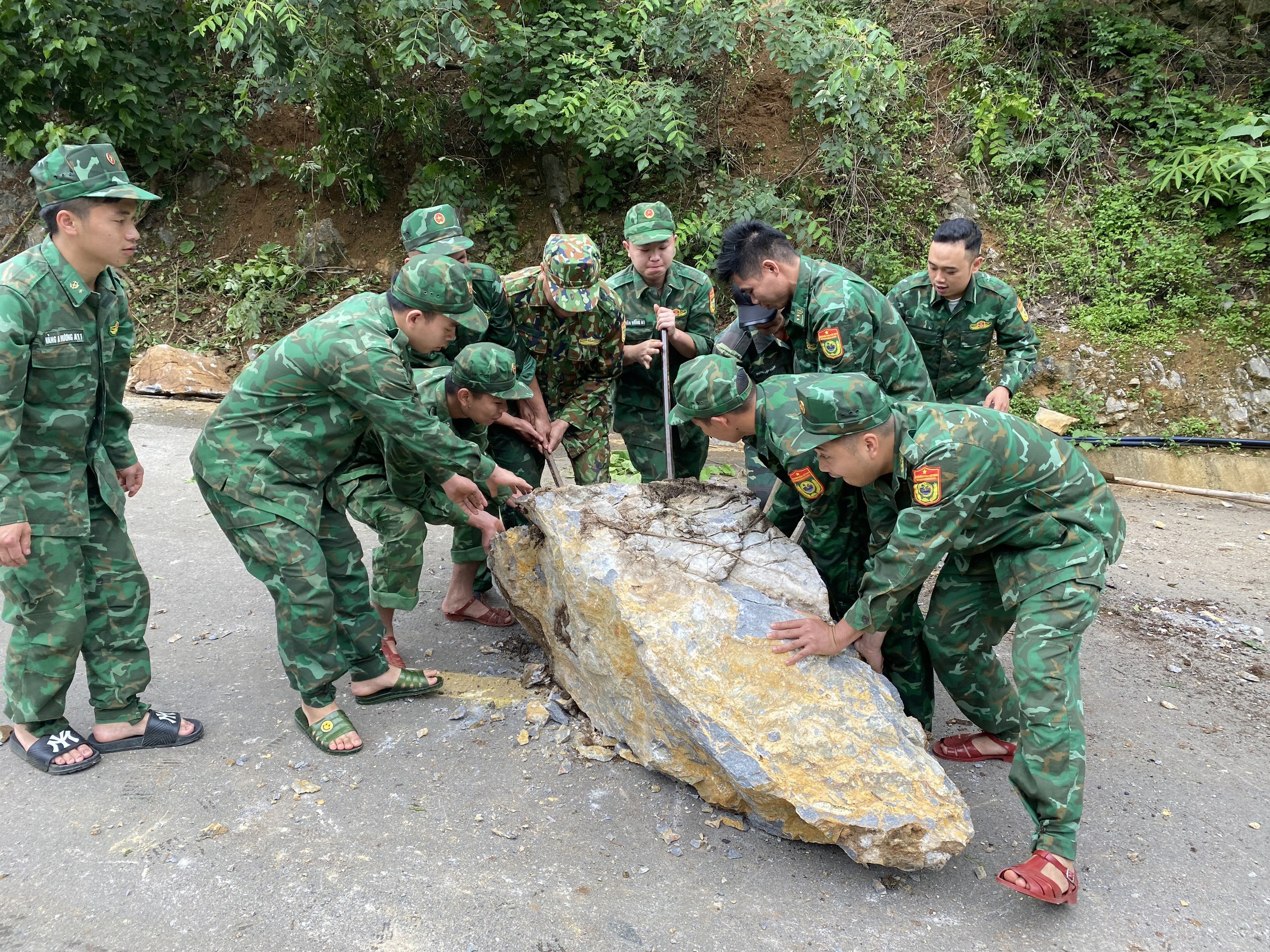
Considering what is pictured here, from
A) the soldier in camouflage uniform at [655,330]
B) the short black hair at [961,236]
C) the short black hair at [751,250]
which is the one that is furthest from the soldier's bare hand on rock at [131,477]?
the short black hair at [961,236]

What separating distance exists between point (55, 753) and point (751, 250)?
3211 mm

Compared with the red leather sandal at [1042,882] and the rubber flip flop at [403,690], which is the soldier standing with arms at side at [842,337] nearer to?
the red leather sandal at [1042,882]

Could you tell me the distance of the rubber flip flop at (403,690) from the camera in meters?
3.58

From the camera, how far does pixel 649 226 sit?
4.58 m

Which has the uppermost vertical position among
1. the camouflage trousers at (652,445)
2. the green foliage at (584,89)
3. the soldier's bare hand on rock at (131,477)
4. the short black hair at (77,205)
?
the green foliage at (584,89)

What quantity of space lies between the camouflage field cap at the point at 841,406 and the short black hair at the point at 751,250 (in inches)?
46.1

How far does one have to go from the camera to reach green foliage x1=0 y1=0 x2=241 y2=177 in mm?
8578

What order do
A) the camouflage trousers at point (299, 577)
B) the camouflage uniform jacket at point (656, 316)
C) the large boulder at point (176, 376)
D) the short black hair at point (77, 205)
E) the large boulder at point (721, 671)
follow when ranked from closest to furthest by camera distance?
the large boulder at point (721, 671) < the short black hair at point (77, 205) < the camouflage trousers at point (299, 577) < the camouflage uniform jacket at point (656, 316) < the large boulder at point (176, 376)

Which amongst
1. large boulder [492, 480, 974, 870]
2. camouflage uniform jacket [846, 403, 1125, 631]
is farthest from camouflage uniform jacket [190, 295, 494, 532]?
camouflage uniform jacket [846, 403, 1125, 631]

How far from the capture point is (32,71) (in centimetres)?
874

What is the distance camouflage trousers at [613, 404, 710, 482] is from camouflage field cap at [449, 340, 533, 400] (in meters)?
1.26

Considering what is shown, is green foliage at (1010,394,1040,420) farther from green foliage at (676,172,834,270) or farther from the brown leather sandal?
the brown leather sandal

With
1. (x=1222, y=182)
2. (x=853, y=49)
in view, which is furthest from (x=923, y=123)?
(x=1222, y=182)

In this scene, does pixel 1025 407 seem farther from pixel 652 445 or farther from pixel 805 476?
pixel 805 476
